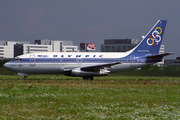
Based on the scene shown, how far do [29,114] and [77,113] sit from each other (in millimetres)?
2326

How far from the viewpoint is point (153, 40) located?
4478 centimetres

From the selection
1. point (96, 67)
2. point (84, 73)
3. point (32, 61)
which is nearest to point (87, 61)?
point (84, 73)

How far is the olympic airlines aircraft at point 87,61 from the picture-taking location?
1620 inches

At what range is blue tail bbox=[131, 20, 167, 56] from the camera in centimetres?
4441

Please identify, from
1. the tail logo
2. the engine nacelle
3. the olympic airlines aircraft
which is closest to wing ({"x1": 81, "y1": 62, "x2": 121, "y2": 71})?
the olympic airlines aircraft

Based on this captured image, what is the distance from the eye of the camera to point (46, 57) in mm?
41531

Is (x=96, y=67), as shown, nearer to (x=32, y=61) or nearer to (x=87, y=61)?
(x=87, y=61)

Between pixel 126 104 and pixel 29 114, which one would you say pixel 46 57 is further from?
pixel 29 114

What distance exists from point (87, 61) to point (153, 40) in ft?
33.6

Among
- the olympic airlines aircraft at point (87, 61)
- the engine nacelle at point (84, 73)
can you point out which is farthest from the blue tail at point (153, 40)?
the engine nacelle at point (84, 73)

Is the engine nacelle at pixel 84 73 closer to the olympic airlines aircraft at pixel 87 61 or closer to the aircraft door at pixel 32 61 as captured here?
the olympic airlines aircraft at pixel 87 61

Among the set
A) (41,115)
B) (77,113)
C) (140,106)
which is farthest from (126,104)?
(41,115)

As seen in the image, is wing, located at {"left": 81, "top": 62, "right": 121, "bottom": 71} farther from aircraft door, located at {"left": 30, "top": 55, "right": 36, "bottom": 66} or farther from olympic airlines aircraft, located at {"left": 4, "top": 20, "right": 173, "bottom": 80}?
aircraft door, located at {"left": 30, "top": 55, "right": 36, "bottom": 66}

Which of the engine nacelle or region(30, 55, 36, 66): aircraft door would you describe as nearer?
the engine nacelle
